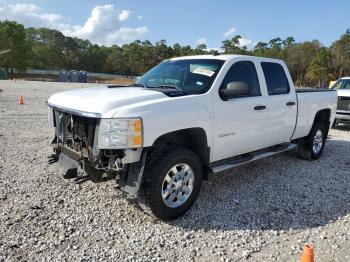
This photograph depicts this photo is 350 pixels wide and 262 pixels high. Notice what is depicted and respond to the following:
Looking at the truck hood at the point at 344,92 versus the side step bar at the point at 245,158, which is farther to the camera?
the truck hood at the point at 344,92

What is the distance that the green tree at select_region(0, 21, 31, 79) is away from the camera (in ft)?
207

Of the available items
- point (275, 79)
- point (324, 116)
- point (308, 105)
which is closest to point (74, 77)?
point (324, 116)

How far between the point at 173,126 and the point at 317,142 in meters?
Result: 4.50

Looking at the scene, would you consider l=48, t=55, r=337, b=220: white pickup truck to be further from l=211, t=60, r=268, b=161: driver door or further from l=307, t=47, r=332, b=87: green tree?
l=307, t=47, r=332, b=87: green tree

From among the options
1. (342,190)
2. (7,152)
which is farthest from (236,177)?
(7,152)

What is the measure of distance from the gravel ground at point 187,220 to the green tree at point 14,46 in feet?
213

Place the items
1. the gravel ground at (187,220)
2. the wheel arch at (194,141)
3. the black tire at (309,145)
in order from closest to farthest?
the gravel ground at (187,220) → the wheel arch at (194,141) → the black tire at (309,145)

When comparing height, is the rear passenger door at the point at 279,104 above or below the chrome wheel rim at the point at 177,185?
above

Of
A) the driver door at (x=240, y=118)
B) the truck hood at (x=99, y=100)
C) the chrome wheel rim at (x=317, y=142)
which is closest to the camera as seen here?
the truck hood at (x=99, y=100)

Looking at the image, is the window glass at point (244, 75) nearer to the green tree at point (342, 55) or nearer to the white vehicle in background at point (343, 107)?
the white vehicle in background at point (343, 107)

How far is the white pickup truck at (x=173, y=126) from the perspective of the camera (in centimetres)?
379

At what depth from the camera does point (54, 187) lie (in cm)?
506

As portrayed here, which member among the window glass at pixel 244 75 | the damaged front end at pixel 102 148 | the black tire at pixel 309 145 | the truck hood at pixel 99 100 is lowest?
the black tire at pixel 309 145

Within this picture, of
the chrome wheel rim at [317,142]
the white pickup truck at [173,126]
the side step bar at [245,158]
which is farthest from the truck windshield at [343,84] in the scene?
the white pickup truck at [173,126]
